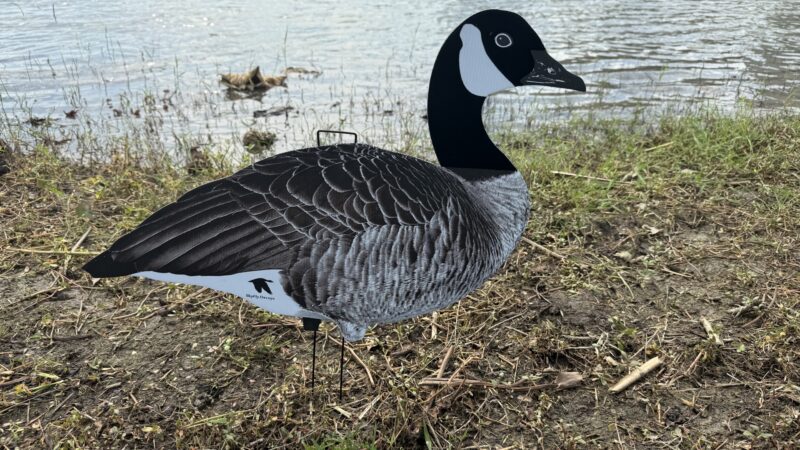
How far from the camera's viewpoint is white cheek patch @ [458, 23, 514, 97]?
2274 mm

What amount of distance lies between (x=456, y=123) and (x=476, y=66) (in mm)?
235

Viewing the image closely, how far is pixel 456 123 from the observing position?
2.38 meters

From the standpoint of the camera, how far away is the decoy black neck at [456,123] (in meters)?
2.34

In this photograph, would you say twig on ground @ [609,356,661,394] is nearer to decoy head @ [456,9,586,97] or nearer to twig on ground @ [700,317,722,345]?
twig on ground @ [700,317,722,345]

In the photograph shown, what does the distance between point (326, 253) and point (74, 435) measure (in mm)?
1638

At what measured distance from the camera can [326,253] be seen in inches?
83.7

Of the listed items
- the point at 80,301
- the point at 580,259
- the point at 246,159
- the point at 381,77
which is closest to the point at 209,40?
the point at 381,77

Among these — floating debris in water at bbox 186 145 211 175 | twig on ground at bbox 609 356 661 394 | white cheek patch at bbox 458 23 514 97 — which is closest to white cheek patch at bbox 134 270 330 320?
white cheek patch at bbox 458 23 514 97

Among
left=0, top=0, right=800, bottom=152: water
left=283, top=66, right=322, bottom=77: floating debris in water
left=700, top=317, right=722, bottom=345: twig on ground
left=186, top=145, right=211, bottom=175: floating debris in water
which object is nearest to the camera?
left=700, top=317, right=722, bottom=345: twig on ground

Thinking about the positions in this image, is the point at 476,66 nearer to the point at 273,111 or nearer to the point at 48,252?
the point at 48,252

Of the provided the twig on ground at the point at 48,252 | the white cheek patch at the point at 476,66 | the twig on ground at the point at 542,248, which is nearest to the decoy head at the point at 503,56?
the white cheek patch at the point at 476,66

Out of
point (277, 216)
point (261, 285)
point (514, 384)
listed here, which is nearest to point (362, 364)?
point (514, 384)

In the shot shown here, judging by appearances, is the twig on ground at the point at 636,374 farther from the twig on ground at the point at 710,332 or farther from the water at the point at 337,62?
the water at the point at 337,62

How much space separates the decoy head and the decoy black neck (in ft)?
0.15
